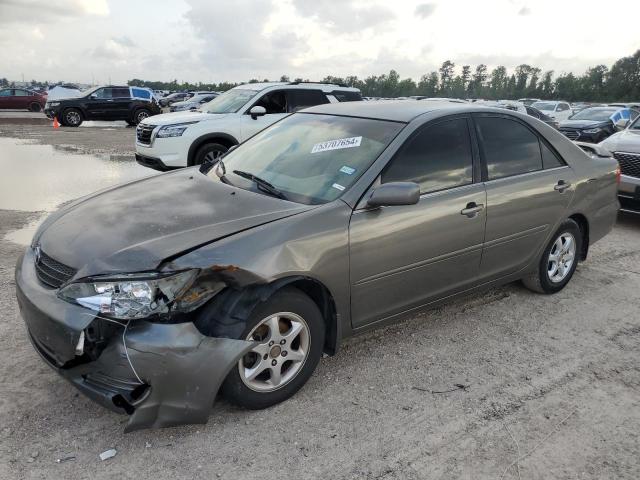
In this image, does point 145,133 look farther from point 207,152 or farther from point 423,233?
point 423,233

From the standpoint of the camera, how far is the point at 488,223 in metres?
3.83

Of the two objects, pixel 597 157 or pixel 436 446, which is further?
pixel 597 157

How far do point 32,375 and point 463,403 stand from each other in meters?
2.63

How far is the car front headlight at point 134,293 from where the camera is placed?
2461 millimetres

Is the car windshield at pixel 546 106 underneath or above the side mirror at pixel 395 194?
underneath

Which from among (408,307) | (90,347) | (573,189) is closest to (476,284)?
(408,307)

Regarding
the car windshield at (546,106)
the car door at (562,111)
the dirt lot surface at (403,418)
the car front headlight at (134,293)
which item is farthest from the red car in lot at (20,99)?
the car front headlight at (134,293)

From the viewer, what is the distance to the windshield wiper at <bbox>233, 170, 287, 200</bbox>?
10.8 ft

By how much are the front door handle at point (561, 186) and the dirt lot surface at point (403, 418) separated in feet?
3.73

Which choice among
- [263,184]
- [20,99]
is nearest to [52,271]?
[263,184]

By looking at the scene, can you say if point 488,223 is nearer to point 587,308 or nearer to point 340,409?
point 587,308

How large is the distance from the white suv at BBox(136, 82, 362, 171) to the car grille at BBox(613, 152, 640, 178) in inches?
196

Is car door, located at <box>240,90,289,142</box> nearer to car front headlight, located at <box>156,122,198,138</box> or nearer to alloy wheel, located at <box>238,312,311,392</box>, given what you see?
car front headlight, located at <box>156,122,198,138</box>

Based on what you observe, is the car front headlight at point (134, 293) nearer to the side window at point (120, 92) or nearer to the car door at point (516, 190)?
the car door at point (516, 190)
